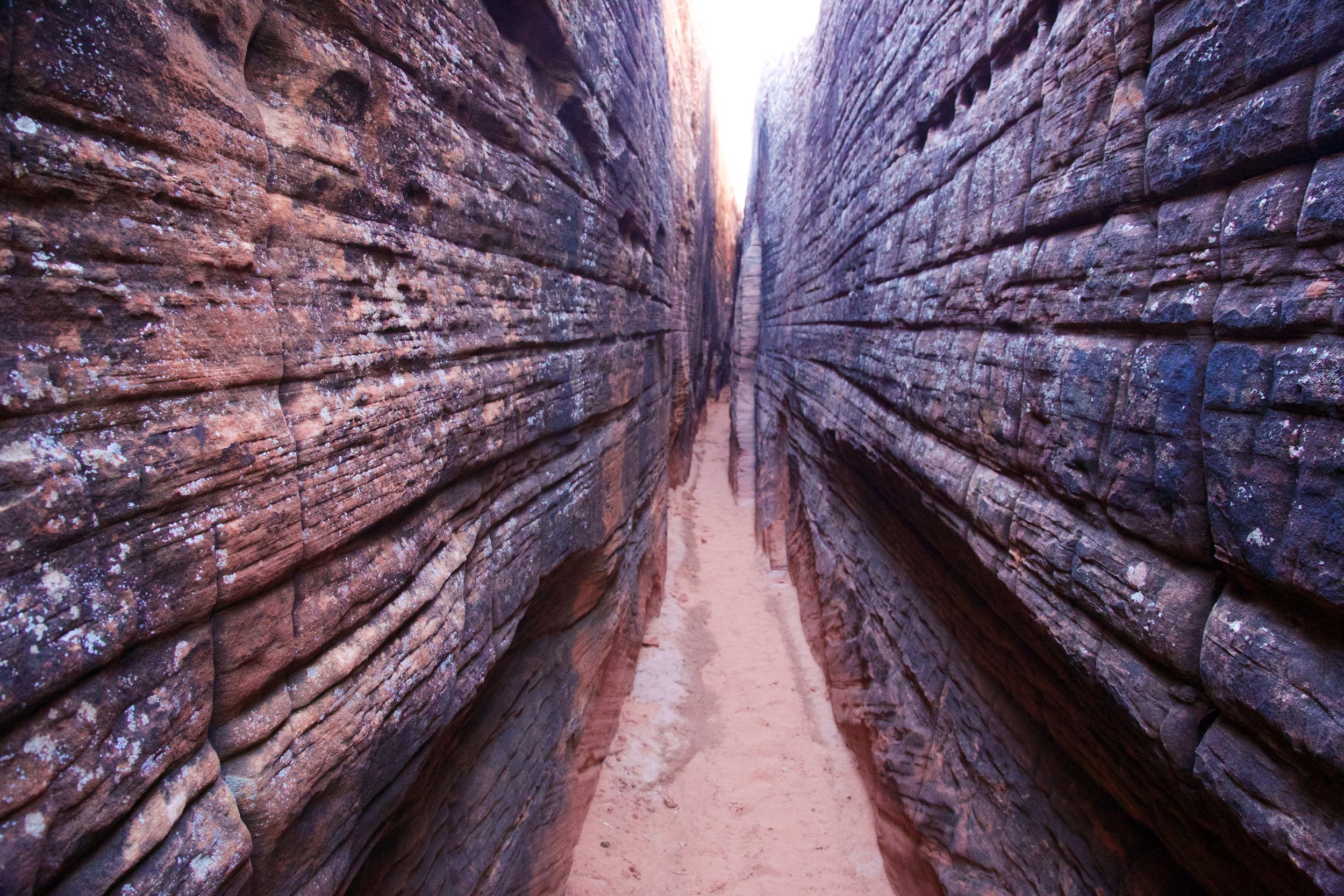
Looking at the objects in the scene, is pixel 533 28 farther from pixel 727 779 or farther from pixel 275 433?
pixel 727 779

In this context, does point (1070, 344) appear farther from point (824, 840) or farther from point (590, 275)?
point (824, 840)

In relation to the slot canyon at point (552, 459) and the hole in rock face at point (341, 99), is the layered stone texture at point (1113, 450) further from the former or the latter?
the hole in rock face at point (341, 99)

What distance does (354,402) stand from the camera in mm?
1891

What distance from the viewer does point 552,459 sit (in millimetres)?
3654

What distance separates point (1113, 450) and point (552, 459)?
2790 millimetres

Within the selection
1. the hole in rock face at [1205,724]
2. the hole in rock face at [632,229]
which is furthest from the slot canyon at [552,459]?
the hole in rock face at [632,229]

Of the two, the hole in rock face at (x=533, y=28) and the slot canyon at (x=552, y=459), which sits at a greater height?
the hole in rock face at (x=533, y=28)

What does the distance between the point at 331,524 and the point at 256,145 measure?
105 centimetres

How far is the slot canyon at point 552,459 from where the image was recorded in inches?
47.5

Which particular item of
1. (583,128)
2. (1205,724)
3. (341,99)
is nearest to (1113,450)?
(1205,724)

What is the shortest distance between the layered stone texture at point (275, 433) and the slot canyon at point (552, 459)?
11 mm

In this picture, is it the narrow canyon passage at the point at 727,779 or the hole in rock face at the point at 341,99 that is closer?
the hole in rock face at the point at 341,99

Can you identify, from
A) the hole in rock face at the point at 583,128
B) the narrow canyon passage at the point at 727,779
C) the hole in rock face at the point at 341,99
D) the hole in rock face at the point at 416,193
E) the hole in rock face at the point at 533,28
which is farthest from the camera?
the narrow canyon passage at the point at 727,779

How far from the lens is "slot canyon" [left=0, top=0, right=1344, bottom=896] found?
1207 mm
